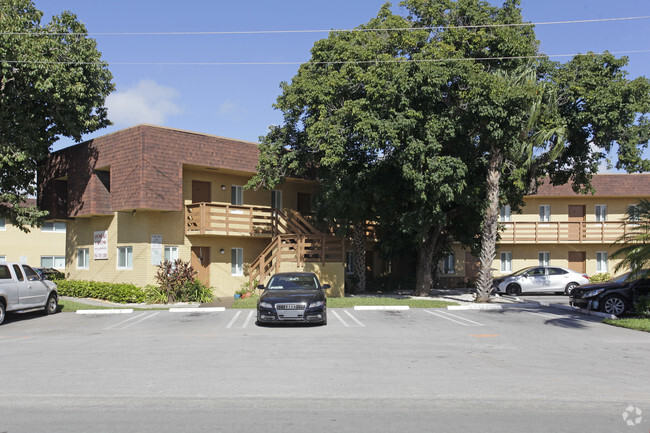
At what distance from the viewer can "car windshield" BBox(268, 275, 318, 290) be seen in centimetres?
1612

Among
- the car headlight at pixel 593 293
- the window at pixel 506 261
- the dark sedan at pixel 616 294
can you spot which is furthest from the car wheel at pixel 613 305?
the window at pixel 506 261

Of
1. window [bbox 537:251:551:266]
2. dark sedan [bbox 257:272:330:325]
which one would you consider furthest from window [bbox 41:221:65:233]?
window [bbox 537:251:551:266]

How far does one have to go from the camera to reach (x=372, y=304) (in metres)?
21.3

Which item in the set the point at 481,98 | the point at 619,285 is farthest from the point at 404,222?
the point at 619,285

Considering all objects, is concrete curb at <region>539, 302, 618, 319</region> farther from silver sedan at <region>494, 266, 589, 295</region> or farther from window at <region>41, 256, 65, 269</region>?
window at <region>41, 256, 65, 269</region>

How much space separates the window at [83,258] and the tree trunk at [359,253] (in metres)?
13.2

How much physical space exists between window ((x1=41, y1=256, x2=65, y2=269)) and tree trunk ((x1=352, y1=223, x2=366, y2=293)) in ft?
88.8

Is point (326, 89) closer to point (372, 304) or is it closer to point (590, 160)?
point (372, 304)

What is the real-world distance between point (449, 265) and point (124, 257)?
1964 cm

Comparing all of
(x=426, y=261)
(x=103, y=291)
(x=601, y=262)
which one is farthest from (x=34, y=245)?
(x=601, y=262)

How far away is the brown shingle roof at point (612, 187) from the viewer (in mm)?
35250

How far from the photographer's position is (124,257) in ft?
82.0

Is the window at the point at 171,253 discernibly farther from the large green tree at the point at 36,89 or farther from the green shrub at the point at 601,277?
the green shrub at the point at 601,277

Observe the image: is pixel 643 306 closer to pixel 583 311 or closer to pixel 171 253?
pixel 583 311
